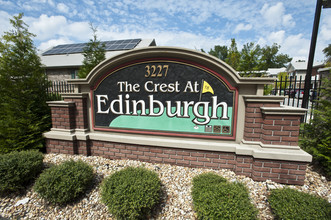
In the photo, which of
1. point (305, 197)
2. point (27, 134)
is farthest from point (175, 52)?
point (27, 134)

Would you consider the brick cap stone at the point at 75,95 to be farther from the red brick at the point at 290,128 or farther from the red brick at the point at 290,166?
the red brick at the point at 290,166

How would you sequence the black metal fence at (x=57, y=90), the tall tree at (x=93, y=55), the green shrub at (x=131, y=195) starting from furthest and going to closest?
the tall tree at (x=93, y=55)
the black metal fence at (x=57, y=90)
the green shrub at (x=131, y=195)

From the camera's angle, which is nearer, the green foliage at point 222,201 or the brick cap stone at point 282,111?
the green foliage at point 222,201

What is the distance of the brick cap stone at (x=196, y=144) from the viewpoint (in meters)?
3.29

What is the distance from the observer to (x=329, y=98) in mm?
3961

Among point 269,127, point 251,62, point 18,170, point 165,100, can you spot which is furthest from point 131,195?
point 251,62

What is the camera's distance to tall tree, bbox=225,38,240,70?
11.1 m

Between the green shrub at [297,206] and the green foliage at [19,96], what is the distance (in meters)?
5.95

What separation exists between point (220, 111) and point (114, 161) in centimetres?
298

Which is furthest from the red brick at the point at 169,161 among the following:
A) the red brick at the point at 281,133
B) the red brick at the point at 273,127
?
the red brick at the point at 281,133

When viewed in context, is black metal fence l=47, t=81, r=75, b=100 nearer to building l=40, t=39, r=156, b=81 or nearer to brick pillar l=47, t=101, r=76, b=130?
brick pillar l=47, t=101, r=76, b=130

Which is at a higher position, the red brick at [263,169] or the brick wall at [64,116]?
the brick wall at [64,116]

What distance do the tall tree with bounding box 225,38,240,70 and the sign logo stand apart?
8.09m

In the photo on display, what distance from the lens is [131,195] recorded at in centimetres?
264
